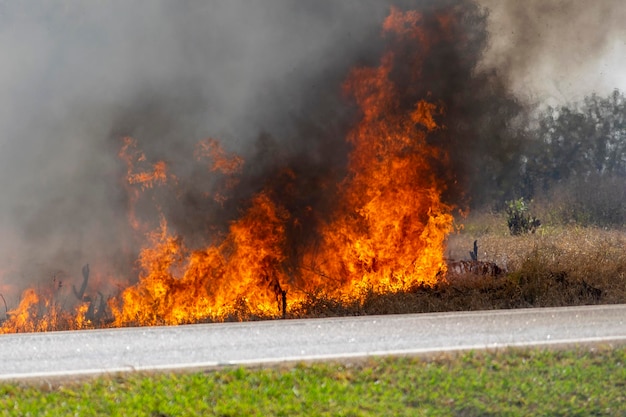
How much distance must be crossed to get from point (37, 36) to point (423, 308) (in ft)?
27.6

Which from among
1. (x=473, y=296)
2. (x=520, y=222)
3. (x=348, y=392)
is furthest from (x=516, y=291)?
(x=520, y=222)

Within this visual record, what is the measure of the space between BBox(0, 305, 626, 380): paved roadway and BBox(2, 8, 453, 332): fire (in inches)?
125

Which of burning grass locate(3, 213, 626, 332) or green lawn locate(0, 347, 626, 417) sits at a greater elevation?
green lawn locate(0, 347, 626, 417)

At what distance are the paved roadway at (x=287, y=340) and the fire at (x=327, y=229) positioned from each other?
125 inches

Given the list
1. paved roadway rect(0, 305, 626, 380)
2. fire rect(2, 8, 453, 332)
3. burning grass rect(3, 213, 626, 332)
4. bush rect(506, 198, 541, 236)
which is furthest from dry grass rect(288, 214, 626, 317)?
bush rect(506, 198, 541, 236)

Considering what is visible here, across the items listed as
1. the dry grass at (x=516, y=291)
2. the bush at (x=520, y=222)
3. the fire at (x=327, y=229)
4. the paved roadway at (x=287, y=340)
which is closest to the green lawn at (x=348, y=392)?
the paved roadway at (x=287, y=340)

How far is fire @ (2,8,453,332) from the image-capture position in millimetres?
14234

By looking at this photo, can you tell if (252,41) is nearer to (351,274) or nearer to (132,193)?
(132,193)

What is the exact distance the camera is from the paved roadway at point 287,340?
8273mm

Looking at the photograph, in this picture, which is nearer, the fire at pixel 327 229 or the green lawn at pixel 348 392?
the green lawn at pixel 348 392

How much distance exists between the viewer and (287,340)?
30.8 feet

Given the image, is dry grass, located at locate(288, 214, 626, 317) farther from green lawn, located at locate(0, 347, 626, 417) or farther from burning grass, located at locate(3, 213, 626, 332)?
green lawn, located at locate(0, 347, 626, 417)

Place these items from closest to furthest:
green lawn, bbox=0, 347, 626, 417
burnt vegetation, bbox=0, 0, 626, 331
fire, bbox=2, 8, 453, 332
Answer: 1. green lawn, bbox=0, 347, 626, 417
2. burnt vegetation, bbox=0, 0, 626, 331
3. fire, bbox=2, 8, 453, 332

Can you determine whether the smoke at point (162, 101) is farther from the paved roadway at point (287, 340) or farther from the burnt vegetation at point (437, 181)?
the paved roadway at point (287, 340)
